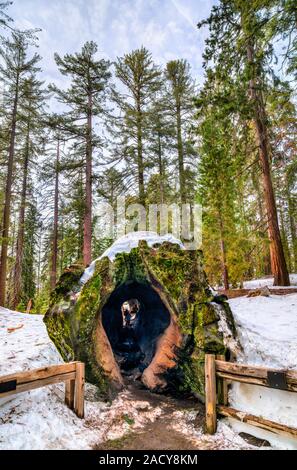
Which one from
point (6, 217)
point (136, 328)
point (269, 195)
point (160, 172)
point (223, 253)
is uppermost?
point (160, 172)

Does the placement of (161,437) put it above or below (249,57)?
below

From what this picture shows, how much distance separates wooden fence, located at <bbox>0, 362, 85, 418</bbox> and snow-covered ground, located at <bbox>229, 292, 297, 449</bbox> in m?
2.84

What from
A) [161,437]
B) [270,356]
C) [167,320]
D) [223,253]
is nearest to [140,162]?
[223,253]

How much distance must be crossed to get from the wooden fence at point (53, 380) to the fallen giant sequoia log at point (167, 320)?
3.14 ft

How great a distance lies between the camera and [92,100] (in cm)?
1622

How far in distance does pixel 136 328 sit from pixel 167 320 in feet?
9.78

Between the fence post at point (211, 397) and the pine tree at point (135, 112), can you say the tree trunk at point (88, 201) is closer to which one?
the pine tree at point (135, 112)

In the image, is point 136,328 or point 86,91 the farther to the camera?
point 86,91

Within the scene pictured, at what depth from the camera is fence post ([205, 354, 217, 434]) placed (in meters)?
4.42

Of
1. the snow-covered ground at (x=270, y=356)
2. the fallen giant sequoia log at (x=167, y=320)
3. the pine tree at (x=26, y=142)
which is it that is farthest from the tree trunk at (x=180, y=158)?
the fallen giant sequoia log at (x=167, y=320)

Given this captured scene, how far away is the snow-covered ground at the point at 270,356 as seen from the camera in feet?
14.4

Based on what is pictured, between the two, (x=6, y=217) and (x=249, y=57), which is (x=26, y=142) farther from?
(x=249, y=57)

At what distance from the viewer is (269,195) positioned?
11492 millimetres

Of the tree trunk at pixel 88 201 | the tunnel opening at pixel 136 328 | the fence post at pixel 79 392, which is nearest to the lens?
the fence post at pixel 79 392
